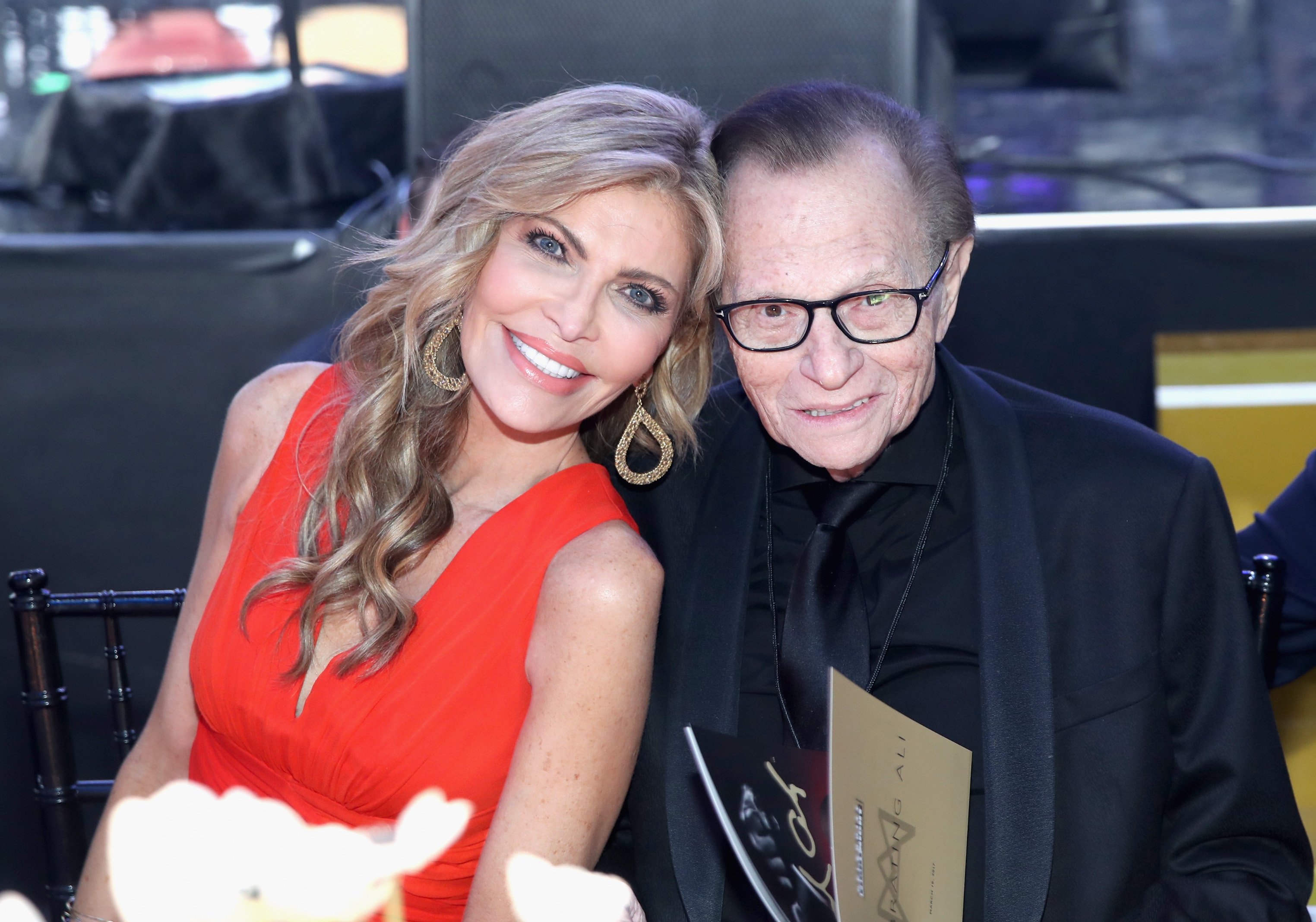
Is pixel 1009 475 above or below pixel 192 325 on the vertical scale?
above

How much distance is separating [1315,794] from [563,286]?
1682 millimetres

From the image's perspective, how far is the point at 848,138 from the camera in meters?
1.57

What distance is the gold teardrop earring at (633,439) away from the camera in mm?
1772

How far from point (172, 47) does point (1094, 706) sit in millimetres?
4019

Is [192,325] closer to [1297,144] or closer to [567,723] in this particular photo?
[567,723]

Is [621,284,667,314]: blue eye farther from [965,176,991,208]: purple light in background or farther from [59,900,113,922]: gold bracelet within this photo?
[965,176,991,208]: purple light in background

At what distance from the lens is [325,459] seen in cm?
181

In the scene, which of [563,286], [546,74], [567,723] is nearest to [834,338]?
[563,286]

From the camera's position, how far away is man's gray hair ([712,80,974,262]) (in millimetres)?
1572

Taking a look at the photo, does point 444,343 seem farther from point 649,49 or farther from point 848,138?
point 649,49

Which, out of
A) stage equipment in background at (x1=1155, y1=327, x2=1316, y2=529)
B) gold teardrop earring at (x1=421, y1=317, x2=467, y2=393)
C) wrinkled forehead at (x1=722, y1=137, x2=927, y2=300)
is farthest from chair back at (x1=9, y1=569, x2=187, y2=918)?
stage equipment in background at (x1=1155, y1=327, x2=1316, y2=529)

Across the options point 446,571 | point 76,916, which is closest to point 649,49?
point 446,571

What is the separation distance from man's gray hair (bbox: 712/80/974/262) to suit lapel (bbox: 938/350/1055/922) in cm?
30

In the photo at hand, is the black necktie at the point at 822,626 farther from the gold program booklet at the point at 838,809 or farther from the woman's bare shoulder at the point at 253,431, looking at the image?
the woman's bare shoulder at the point at 253,431
